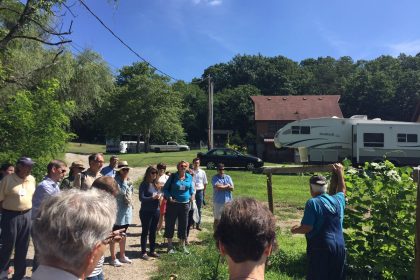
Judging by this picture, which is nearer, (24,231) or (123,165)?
(24,231)

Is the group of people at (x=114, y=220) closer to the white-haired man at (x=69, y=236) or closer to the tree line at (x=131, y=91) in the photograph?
the white-haired man at (x=69, y=236)

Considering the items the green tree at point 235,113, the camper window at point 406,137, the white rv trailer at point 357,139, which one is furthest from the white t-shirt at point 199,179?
the green tree at point 235,113

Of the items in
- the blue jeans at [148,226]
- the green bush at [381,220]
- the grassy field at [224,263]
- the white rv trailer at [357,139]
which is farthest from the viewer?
the white rv trailer at [357,139]

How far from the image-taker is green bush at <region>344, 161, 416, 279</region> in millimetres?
5520

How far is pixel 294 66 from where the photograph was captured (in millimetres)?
88812

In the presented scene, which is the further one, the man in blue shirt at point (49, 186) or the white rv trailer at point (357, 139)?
A: the white rv trailer at point (357, 139)

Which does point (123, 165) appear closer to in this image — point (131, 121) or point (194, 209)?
point (194, 209)

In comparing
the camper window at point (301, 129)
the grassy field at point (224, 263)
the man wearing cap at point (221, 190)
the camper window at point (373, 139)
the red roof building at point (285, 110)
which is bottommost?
the grassy field at point (224, 263)

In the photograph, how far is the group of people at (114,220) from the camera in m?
1.84

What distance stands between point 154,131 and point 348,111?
30.9 metres

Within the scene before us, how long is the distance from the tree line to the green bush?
7217mm

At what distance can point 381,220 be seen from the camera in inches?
223

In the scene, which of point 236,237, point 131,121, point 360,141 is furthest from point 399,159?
point 131,121

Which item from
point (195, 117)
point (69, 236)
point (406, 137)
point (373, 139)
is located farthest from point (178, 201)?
point (195, 117)
